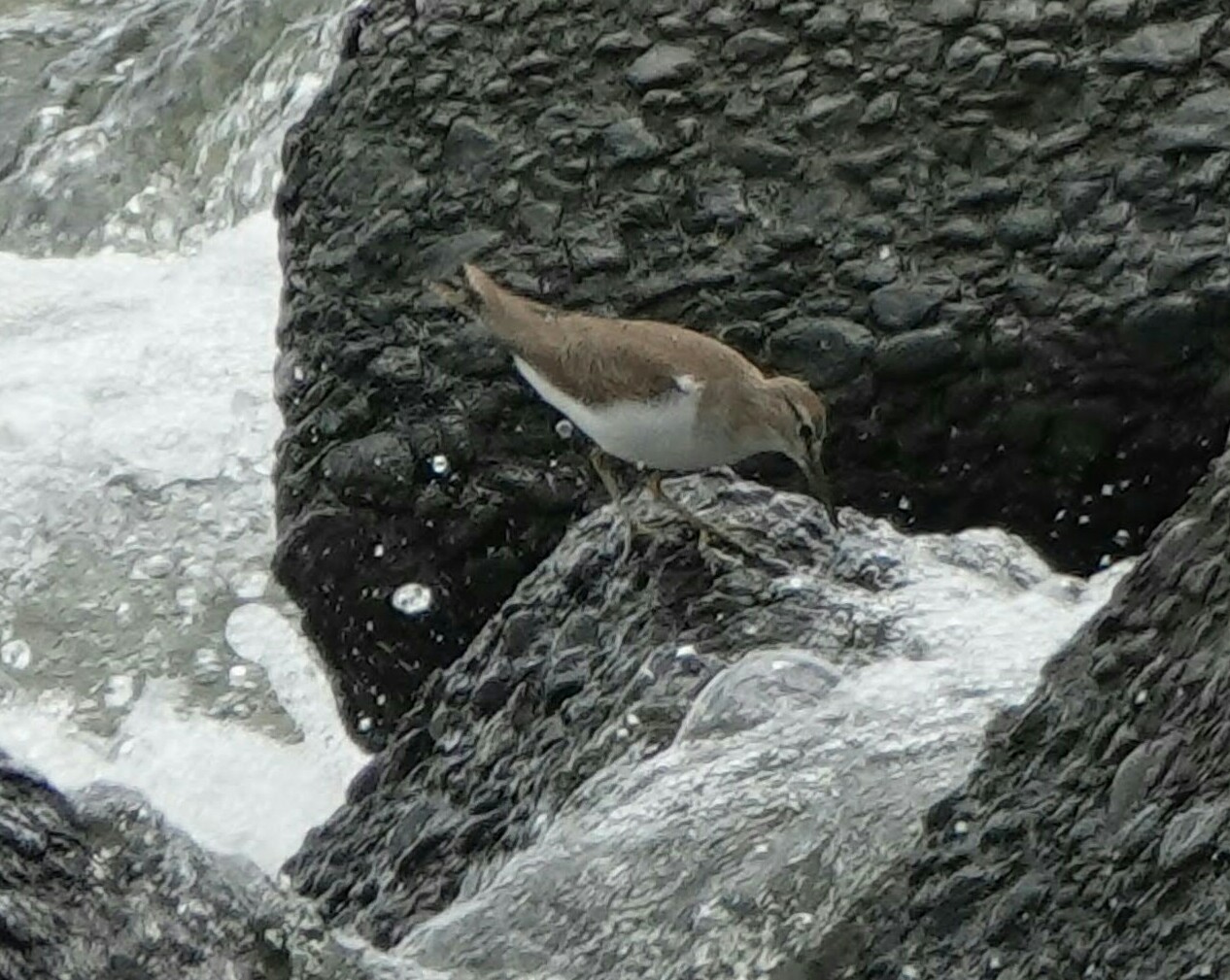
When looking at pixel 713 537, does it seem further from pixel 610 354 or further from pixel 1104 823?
pixel 1104 823

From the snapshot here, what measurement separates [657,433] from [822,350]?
54 centimetres

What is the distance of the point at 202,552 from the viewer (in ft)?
27.2

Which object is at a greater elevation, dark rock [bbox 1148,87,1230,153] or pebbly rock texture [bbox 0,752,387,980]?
pebbly rock texture [bbox 0,752,387,980]

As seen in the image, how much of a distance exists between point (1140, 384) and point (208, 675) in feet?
10.3

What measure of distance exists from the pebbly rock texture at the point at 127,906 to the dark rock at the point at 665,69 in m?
2.77

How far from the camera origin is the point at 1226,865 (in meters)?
3.40

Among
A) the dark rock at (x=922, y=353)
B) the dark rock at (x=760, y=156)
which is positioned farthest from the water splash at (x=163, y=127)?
the dark rock at (x=922, y=353)

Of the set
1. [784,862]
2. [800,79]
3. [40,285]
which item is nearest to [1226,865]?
[784,862]

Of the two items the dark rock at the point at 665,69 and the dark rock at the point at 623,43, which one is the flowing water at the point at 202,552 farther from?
the dark rock at the point at 623,43

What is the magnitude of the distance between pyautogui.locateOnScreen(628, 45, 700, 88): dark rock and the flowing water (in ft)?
4.40

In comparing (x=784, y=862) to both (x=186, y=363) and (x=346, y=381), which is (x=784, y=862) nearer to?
(x=346, y=381)

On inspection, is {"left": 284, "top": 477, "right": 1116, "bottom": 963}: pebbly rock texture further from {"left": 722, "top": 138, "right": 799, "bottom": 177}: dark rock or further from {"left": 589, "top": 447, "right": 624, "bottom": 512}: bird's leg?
{"left": 722, "top": 138, "right": 799, "bottom": 177}: dark rock

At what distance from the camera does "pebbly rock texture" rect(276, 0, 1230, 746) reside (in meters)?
5.94

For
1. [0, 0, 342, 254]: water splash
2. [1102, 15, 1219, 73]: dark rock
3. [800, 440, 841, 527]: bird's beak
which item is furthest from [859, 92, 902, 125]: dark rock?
[0, 0, 342, 254]: water splash
